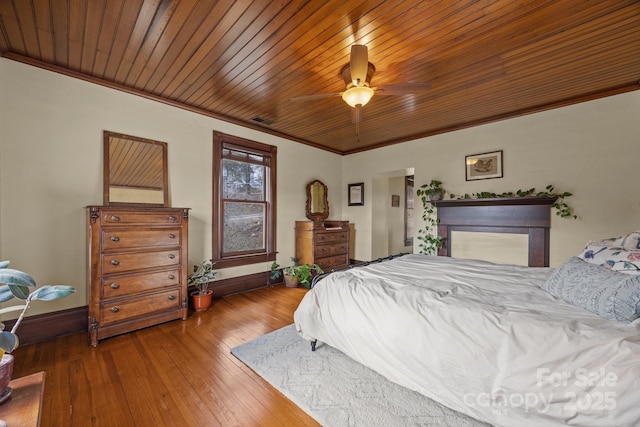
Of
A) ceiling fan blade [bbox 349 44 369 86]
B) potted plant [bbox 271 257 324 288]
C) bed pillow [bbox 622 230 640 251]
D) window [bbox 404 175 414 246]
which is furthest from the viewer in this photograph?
window [bbox 404 175 414 246]

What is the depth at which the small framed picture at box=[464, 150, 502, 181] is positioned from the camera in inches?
147

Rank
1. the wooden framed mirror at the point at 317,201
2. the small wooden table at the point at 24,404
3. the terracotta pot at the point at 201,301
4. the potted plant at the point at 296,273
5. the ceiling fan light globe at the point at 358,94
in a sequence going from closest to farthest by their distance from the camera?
1. the small wooden table at the point at 24,404
2. the ceiling fan light globe at the point at 358,94
3. the terracotta pot at the point at 201,301
4. the potted plant at the point at 296,273
5. the wooden framed mirror at the point at 317,201

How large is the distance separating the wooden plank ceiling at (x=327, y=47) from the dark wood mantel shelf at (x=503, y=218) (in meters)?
1.28

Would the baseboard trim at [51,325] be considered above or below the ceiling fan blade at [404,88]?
below

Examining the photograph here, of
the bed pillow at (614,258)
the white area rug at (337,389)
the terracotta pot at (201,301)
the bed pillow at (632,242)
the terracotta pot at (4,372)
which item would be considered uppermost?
the bed pillow at (632,242)

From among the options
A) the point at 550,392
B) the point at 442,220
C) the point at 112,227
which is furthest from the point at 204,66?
the point at 442,220

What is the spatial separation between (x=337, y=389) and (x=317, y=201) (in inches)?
142

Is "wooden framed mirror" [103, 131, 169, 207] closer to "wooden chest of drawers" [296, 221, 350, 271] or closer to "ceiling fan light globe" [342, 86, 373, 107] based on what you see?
"wooden chest of drawers" [296, 221, 350, 271]

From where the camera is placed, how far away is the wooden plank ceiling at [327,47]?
1.81m

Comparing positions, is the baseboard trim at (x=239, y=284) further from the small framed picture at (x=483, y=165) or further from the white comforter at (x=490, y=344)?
the small framed picture at (x=483, y=165)

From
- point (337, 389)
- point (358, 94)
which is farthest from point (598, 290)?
point (358, 94)

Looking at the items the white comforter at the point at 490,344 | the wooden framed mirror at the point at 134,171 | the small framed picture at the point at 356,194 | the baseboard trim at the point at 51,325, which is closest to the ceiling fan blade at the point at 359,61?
the white comforter at the point at 490,344

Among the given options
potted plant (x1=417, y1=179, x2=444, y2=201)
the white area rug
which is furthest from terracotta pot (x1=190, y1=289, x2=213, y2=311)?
potted plant (x1=417, y1=179, x2=444, y2=201)

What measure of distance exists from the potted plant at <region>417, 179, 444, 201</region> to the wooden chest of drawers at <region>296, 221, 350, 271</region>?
5.09 feet
